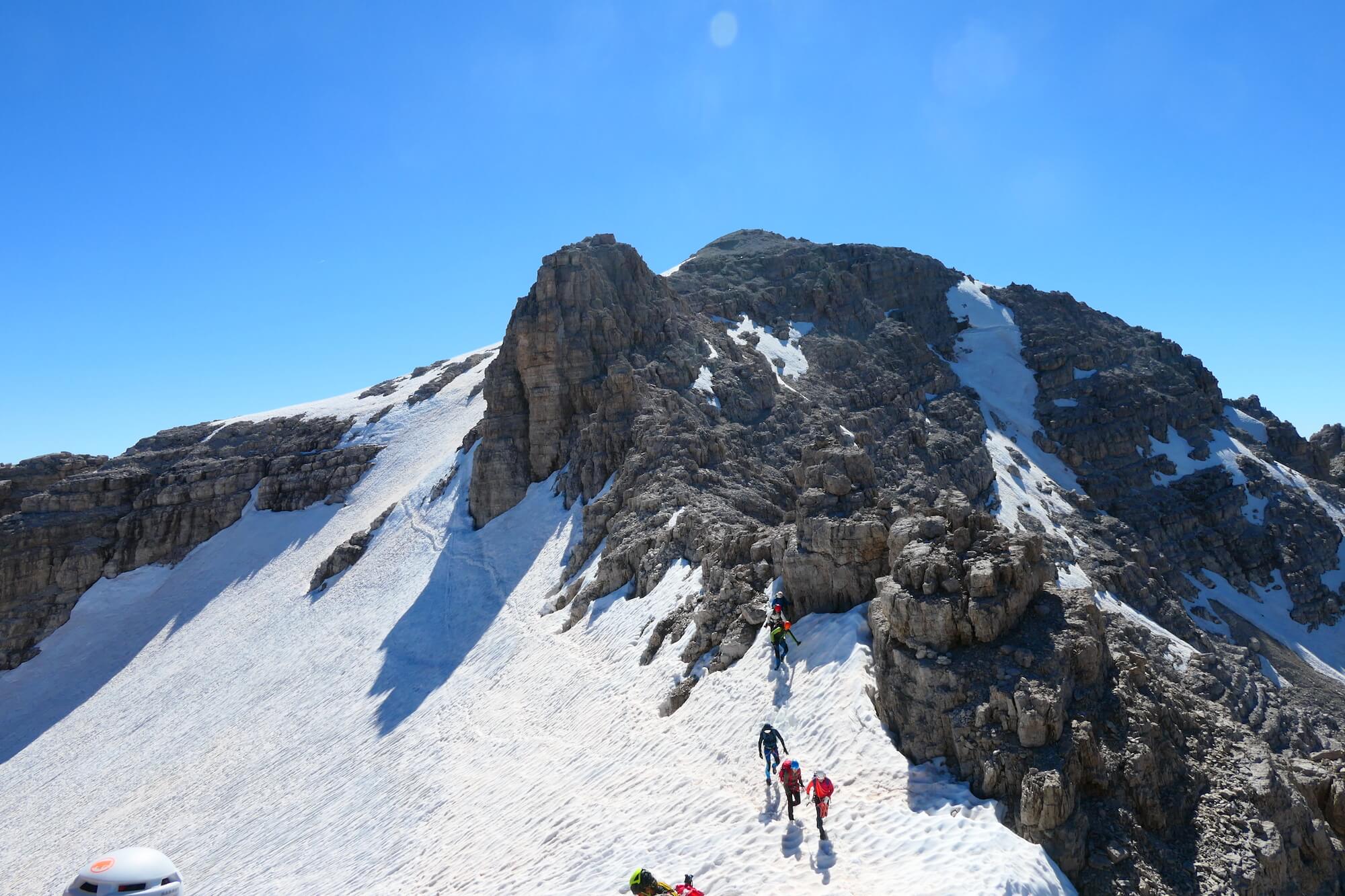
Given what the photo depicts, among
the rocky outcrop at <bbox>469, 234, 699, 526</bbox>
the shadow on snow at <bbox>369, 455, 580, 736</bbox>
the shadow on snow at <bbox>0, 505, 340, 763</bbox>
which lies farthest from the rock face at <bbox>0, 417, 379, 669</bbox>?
the shadow on snow at <bbox>369, 455, 580, 736</bbox>

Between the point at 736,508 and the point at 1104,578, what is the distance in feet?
82.2

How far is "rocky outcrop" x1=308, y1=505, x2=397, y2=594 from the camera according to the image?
4384 centimetres

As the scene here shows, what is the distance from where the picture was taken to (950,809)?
12.3 m

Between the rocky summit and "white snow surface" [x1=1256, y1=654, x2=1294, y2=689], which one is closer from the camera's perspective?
the rocky summit

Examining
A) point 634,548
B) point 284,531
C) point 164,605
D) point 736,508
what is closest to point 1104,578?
point 736,508

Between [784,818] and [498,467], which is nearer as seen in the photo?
[784,818]

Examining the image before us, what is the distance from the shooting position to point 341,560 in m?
44.2

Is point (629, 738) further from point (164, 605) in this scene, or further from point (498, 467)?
point (164, 605)

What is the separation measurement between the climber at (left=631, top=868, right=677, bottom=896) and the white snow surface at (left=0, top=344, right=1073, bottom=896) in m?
1.25

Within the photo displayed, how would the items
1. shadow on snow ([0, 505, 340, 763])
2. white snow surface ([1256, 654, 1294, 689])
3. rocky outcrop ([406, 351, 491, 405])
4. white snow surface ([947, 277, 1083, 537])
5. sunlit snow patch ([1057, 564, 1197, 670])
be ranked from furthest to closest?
rocky outcrop ([406, 351, 491, 405]) → white snow surface ([947, 277, 1083, 537]) → shadow on snow ([0, 505, 340, 763]) → white snow surface ([1256, 654, 1294, 689]) → sunlit snow patch ([1057, 564, 1197, 670])

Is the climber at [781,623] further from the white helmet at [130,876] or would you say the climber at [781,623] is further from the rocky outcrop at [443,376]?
the rocky outcrop at [443,376]

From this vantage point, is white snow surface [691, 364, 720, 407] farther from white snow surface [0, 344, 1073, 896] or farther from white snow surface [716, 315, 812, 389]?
white snow surface [0, 344, 1073, 896]

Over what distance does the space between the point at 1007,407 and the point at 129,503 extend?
2703 inches

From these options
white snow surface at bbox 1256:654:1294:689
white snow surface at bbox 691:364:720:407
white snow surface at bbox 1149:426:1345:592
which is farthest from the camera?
white snow surface at bbox 1149:426:1345:592
